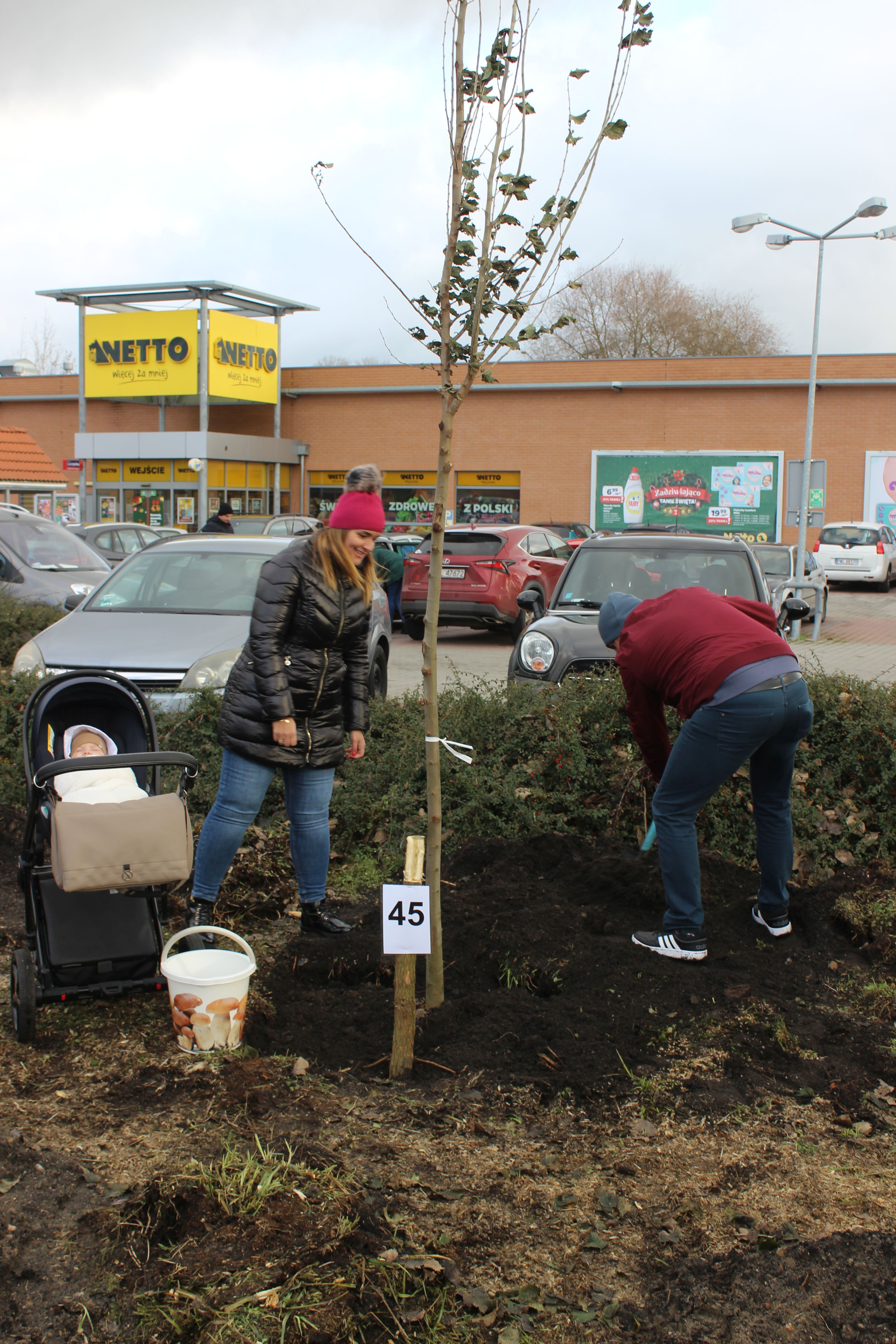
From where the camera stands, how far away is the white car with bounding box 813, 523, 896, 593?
29.2 meters

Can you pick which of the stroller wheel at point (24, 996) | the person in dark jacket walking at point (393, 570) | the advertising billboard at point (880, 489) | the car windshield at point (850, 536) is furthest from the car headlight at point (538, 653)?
the advertising billboard at point (880, 489)

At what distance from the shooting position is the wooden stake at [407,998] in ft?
11.1

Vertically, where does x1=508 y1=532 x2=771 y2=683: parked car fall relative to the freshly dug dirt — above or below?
above

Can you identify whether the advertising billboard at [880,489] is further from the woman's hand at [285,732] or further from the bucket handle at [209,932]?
the bucket handle at [209,932]

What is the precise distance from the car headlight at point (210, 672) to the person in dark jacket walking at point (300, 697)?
2.27 meters

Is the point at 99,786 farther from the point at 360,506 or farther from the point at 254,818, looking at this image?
the point at 360,506

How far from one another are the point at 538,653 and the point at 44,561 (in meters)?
8.78

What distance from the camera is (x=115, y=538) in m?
20.8

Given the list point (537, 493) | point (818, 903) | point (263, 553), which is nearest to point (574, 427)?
point (537, 493)

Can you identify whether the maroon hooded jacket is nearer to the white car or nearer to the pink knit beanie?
Result: the pink knit beanie

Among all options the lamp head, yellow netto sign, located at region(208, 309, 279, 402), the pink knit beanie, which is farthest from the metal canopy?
the pink knit beanie

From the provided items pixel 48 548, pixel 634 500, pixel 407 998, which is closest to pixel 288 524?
pixel 48 548

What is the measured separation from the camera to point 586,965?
4.14 meters

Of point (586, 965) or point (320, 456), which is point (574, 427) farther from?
point (586, 965)
